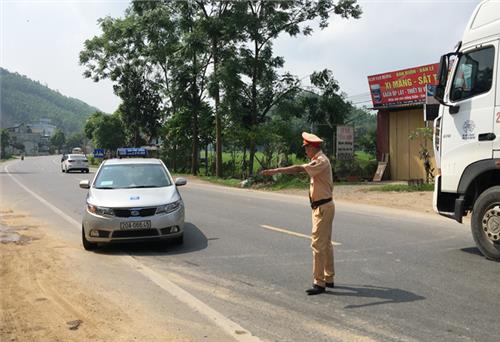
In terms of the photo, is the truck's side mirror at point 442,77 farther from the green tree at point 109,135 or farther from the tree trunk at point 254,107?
the green tree at point 109,135

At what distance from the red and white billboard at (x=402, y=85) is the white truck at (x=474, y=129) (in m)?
15.4

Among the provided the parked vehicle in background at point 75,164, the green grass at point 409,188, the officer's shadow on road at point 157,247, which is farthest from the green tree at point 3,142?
the officer's shadow on road at point 157,247

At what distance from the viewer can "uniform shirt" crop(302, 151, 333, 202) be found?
570 centimetres

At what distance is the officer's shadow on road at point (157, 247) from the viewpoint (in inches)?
330

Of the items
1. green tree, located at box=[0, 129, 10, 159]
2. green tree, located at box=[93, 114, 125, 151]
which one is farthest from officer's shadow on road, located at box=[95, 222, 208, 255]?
Result: green tree, located at box=[0, 129, 10, 159]

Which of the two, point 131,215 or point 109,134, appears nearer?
point 131,215

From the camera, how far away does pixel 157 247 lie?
347 inches

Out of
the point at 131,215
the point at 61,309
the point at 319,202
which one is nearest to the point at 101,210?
the point at 131,215

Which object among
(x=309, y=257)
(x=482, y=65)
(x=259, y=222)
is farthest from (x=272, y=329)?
(x=259, y=222)

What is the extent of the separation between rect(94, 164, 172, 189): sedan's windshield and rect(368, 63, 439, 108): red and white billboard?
1638 centimetres

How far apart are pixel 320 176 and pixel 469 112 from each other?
3.16m

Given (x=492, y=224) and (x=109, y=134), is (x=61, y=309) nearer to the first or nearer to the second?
(x=492, y=224)

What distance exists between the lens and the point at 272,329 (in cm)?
461

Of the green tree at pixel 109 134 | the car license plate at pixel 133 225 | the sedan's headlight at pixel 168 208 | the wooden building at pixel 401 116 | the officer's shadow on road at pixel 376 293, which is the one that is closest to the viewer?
the officer's shadow on road at pixel 376 293
